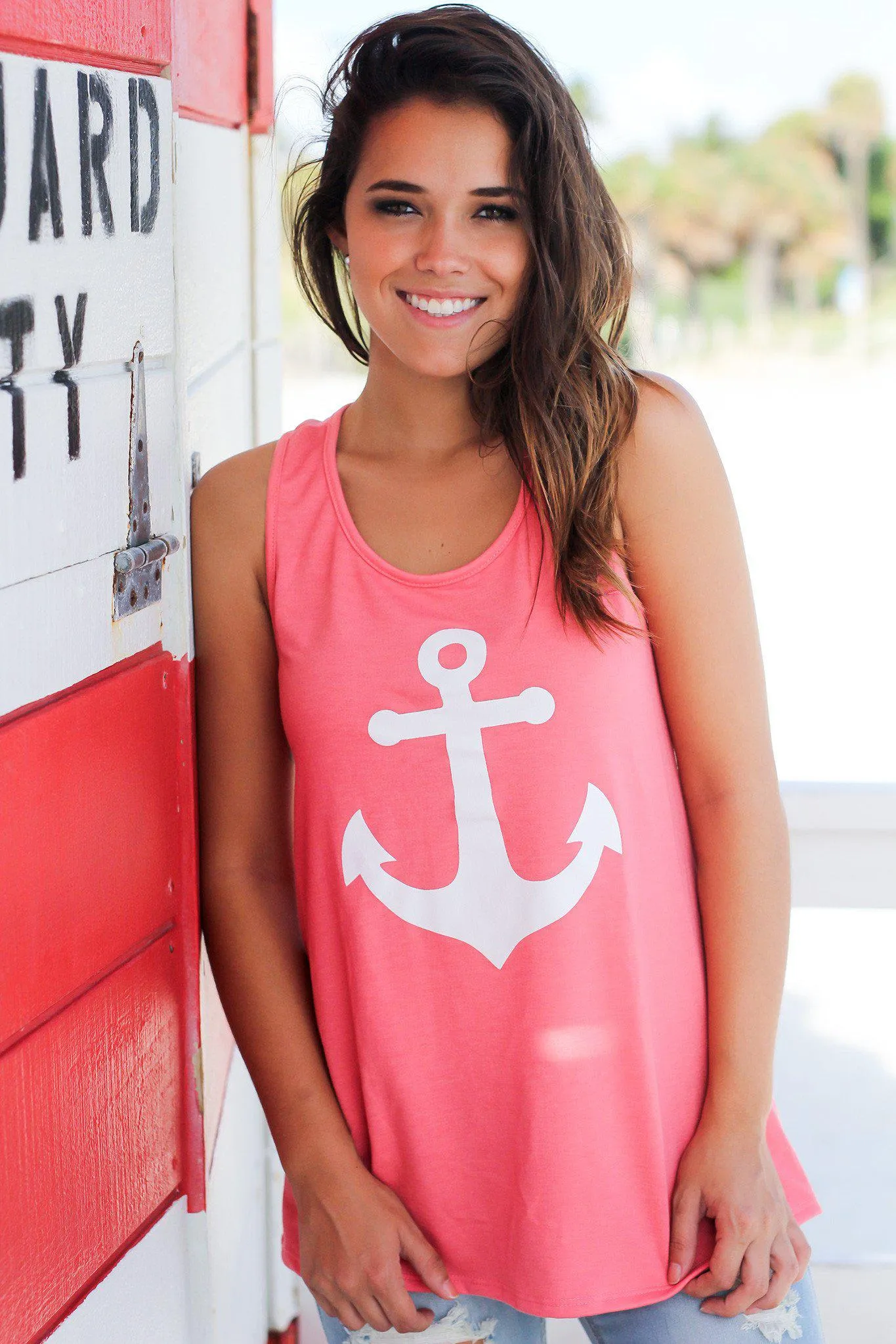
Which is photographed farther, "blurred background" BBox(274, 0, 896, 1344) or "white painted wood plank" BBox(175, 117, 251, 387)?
"blurred background" BBox(274, 0, 896, 1344)

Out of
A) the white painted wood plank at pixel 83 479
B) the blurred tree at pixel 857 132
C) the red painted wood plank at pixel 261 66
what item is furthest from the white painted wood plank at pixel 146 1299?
the blurred tree at pixel 857 132

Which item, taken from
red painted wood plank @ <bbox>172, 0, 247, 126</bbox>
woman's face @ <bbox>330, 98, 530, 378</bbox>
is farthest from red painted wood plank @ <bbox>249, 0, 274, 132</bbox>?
woman's face @ <bbox>330, 98, 530, 378</bbox>

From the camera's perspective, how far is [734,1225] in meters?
1.17

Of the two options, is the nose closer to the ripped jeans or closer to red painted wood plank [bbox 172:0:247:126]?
red painted wood plank [bbox 172:0:247:126]

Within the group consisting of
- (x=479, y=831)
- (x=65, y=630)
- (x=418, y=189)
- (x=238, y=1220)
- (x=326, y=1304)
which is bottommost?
(x=238, y=1220)

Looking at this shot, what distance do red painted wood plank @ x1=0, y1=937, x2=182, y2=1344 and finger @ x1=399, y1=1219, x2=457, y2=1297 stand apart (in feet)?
0.77

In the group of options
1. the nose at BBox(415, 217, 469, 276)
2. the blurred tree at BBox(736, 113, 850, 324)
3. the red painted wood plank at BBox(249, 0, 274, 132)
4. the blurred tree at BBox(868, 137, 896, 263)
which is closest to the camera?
the nose at BBox(415, 217, 469, 276)

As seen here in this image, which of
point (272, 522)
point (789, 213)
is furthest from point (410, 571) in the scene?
point (789, 213)

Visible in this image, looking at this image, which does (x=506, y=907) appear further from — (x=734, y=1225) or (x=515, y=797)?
(x=734, y=1225)

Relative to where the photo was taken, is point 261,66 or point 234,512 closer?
point 234,512

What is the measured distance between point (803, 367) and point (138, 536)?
19.9 metres

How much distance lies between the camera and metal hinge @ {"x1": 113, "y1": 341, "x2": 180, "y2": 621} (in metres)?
1.11

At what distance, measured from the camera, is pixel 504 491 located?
129cm

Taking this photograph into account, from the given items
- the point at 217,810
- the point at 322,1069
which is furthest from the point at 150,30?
the point at 322,1069
